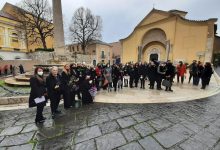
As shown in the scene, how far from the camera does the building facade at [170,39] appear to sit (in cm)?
1707

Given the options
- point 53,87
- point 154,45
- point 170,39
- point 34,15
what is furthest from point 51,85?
point 34,15

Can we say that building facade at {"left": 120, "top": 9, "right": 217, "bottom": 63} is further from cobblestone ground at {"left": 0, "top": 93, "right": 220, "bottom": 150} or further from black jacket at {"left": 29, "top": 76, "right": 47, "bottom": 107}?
black jacket at {"left": 29, "top": 76, "right": 47, "bottom": 107}

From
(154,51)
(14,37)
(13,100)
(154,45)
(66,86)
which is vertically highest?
(14,37)

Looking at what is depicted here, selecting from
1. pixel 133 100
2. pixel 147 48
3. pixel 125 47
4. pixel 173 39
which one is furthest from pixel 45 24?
pixel 133 100

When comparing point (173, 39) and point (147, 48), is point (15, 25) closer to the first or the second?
point (147, 48)

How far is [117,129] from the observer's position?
3.53 metres

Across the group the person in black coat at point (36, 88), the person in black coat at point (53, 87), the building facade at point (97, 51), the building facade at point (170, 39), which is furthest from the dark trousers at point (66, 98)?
the building facade at point (97, 51)

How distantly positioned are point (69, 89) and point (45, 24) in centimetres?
3148

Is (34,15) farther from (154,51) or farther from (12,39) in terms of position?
(154,51)

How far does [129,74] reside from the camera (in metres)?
8.77

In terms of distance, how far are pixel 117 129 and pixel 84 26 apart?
3602 cm

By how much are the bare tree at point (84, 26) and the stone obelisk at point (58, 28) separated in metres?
24.9

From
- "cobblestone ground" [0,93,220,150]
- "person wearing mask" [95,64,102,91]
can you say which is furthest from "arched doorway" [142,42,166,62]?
"cobblestone ground" [0,93,220,150]

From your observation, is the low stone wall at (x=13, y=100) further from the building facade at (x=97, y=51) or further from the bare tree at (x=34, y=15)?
the building facade at (x=97, y=51)
